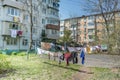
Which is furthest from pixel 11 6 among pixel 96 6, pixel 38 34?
pixel 96 6

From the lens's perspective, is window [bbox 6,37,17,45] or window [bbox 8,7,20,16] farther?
window [bbox 8,7,20,16]

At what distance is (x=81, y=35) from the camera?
9262cm

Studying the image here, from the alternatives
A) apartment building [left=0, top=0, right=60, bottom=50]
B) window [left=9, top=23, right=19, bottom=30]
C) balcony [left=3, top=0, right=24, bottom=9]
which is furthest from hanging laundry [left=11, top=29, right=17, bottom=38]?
balcony [left=3, top=0, right=24, bottom=9]

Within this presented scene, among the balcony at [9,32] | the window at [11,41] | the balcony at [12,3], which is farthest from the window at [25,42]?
the balcony at [12,3]

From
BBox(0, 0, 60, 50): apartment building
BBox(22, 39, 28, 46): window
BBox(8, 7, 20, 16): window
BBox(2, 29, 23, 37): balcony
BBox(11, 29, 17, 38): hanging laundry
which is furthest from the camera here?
BBox(22, 39, 28, 46): window

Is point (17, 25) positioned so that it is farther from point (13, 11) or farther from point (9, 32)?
point (9, 32)

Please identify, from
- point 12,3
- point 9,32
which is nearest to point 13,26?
point 9,32

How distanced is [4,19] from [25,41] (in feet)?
27.3

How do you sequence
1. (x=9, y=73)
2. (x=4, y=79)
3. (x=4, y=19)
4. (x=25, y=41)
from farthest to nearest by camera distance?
(x=25, y=41)
(x=4, y=19)
(x=9, y=73)
(x=4, y=79)

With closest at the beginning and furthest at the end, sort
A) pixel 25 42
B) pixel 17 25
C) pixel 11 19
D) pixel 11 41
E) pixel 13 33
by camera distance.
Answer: pixel 13 33
pixel 11 19
pixel 11 41
pixel 17 25
pixel 25 42

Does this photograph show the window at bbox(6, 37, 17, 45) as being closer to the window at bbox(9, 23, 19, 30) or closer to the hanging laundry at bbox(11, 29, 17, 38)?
the hanging laundry at bbox(11, 29, 17, 38)

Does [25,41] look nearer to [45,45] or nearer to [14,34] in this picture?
[14,34]

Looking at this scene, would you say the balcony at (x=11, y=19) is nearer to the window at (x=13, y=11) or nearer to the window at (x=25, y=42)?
the window at (x=13, y=11)

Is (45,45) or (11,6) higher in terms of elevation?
(11,6)
